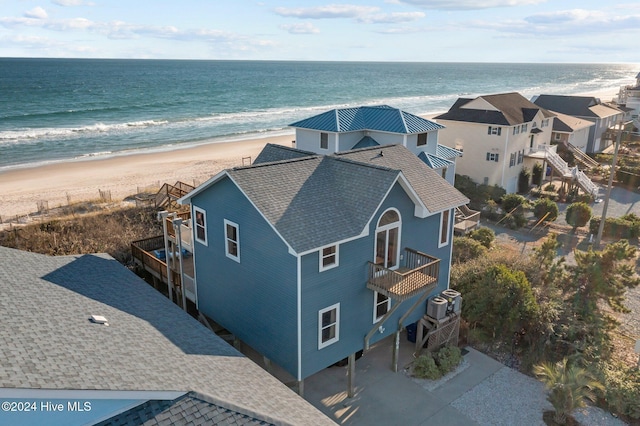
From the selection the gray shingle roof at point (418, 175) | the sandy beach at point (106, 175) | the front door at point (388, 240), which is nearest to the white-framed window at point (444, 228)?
the gray shingle roof at point (418, 175)

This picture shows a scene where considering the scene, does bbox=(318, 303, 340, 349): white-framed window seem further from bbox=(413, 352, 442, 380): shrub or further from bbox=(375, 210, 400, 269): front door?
bbox=(413, 352, 442, 380): shrub

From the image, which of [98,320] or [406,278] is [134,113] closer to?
[98,320]

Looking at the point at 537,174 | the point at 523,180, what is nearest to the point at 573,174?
the point at 523,180

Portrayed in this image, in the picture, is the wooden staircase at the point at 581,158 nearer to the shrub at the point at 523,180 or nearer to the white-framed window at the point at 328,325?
the shrub at the point at 523,180

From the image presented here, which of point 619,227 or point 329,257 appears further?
point 619,227

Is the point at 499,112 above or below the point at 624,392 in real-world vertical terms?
above

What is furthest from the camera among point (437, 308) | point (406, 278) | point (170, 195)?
point (170, 195)

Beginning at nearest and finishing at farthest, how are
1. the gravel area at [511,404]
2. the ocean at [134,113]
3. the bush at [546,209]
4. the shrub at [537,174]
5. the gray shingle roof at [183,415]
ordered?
1. the gray shingle roof at [183,415]
2. the gravel area at [511,404]
3. the bush at [546,209]
4. the shrub at [537,174]
5. the ocean at [134,113]
